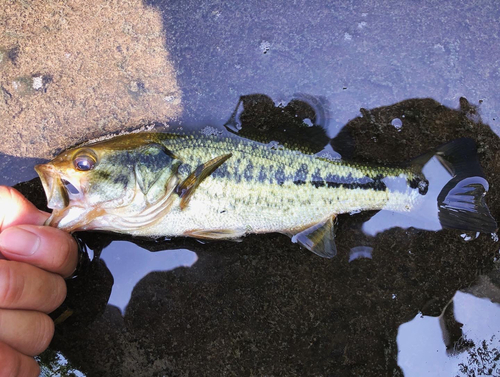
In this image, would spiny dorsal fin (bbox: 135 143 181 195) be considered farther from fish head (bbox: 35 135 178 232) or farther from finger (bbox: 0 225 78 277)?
finger (bbox: 0 225 78 277)

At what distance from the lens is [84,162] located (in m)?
2.35

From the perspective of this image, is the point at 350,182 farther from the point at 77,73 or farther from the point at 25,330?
the point at 25,330

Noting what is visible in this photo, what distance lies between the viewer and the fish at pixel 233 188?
2.37 m

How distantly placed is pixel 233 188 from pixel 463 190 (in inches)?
62.0

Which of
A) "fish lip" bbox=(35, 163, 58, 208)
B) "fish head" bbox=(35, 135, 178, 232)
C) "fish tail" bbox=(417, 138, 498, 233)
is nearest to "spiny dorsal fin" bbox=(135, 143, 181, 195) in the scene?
"fish head" bbox=(35, 135, 178, 232)

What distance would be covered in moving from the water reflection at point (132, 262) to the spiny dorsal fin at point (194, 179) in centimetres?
54

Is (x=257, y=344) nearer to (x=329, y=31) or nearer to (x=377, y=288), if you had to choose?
(x=377, y=288)

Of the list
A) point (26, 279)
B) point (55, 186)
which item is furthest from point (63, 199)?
point (26, 279)

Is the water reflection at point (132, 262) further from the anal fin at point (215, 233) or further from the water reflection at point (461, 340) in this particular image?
the water reflection at point (461, 340)

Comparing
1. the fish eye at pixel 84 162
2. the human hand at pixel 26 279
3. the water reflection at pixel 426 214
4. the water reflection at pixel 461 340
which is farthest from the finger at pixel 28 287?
the water reflection at pixel 461 340

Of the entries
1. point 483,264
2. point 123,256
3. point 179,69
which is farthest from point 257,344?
point 179,69

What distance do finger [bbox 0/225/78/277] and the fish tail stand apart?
7.88 ft

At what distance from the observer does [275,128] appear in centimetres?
279

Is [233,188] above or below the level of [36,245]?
above
